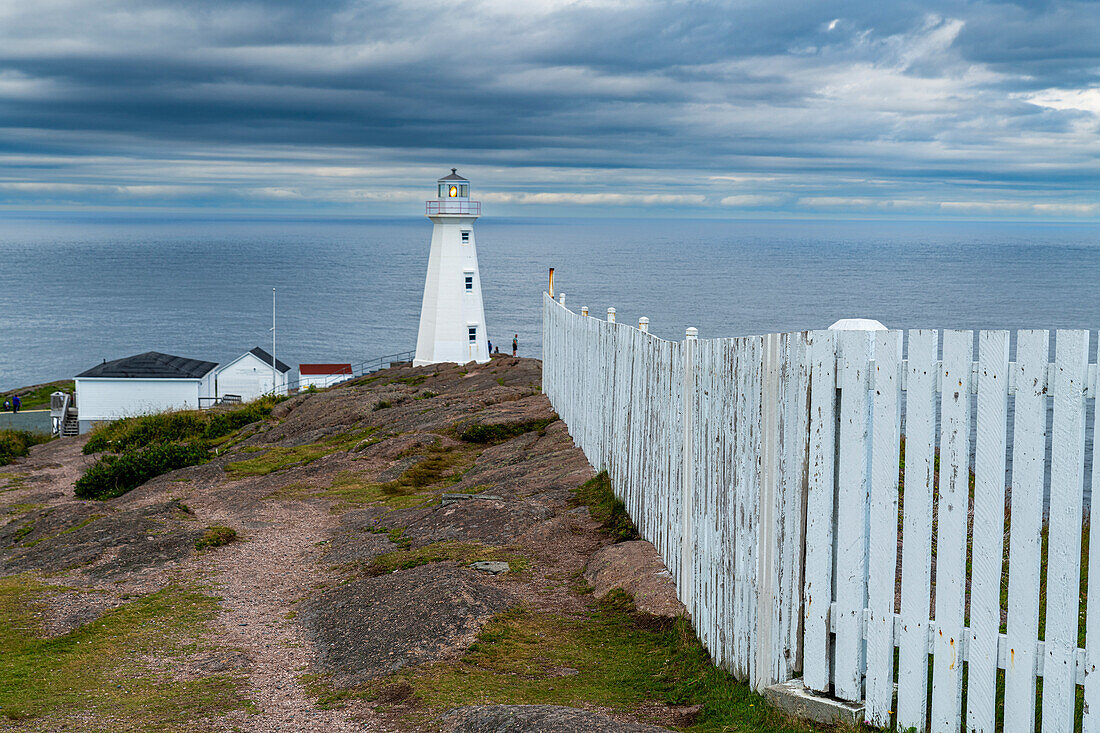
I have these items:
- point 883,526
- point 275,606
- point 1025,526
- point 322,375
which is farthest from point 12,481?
point 322,375

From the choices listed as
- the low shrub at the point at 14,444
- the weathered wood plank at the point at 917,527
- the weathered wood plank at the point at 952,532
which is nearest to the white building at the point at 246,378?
the low shrub at the point at 14,444

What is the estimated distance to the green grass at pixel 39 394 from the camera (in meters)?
52.9

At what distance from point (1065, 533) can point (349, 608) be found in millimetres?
6001

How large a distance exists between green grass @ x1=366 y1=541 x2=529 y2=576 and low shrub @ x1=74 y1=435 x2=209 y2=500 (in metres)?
11.2

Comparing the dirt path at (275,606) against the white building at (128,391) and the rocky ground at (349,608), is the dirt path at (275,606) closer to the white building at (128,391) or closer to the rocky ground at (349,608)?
the rocky ground at (349,608)

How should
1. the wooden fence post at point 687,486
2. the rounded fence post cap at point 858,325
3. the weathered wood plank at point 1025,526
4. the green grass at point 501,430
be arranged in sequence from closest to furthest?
1. the weathered wood plank at point 1025,526
2. the rounded fence post cap at point 858,325
3. the wooden fence post at point 687,486
4. the green grass at point 501,430

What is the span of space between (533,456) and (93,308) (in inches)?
4807

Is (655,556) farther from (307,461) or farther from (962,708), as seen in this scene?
(307,461)

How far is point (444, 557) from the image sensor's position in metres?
9.27

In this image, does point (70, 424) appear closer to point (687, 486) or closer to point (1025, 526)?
point (687, 486)

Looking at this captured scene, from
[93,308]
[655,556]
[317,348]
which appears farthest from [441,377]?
[93,308]

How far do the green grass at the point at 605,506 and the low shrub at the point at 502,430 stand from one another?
5.18m

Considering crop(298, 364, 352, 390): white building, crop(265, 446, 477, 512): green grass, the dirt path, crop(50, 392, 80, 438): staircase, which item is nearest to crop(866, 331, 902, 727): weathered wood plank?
the dirt path

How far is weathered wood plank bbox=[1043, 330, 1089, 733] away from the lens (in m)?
3.82
